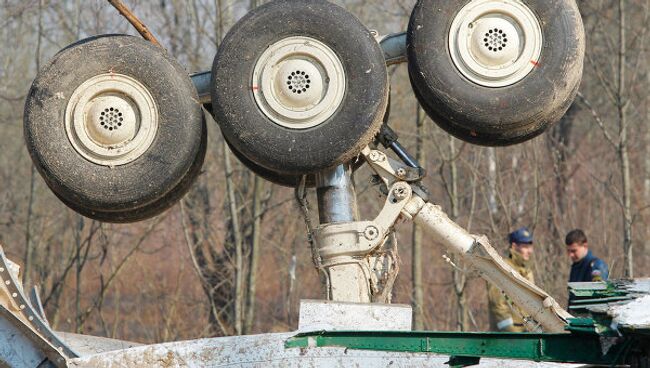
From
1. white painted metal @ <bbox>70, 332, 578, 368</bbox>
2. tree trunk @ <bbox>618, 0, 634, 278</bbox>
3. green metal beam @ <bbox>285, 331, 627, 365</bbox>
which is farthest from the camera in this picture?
tree trunk @ <bbox>618, 0, 634, 278</bbox>

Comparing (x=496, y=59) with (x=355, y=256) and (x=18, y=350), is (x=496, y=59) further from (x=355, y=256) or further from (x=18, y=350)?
(x=18, y=350)

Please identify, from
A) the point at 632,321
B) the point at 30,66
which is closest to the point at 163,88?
the point at 632,321

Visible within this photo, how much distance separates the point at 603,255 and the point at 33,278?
27.4 ft

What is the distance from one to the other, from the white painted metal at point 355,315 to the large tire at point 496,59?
1165mm

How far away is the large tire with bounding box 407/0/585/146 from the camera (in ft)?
20.0

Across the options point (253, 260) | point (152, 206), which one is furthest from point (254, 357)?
point (253, 260)

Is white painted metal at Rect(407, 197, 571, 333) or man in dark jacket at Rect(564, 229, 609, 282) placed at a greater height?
man in dark jacket at Rect(564, 229, 609, 282)

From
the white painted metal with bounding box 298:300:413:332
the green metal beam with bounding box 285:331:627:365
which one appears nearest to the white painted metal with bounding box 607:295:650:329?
the green metal beam with bounding box 285:331:627:365

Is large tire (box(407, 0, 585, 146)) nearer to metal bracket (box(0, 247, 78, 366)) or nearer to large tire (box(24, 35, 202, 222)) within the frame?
large tire (box(24, 35, 202, 222))

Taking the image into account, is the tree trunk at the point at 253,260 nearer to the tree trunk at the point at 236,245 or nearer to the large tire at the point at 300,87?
the tree trunk at the point at 236,245

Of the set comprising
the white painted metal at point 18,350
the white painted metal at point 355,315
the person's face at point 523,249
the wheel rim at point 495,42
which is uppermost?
the person's face at point 523,249

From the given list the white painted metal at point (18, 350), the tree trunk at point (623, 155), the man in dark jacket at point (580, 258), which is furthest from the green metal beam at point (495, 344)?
the tree trunk at point (623, 155)

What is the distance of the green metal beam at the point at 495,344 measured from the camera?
4789 millimetres

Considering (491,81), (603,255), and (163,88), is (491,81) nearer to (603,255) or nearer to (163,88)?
(163,88)
